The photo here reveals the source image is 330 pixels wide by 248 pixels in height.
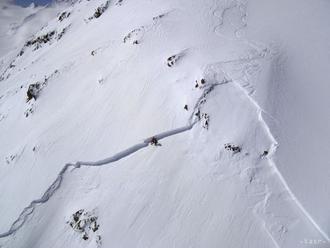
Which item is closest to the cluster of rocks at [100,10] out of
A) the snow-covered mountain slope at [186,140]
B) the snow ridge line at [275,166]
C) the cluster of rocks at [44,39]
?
the cluster of rocks at [44,39]

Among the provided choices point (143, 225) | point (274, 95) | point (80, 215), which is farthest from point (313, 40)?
point (80, 215)

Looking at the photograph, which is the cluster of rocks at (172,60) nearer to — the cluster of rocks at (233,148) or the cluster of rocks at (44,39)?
the cluster of rocks at (233,148)

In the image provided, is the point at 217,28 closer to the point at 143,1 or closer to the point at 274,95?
the point at 274,95

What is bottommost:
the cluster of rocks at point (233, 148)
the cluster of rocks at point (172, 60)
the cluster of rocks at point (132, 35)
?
the cluster of rocks at point (233, 148)

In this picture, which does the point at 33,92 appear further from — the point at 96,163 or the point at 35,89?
the point at 96,163

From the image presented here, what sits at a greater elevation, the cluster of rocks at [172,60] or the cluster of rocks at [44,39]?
the cluster of rocks at [172,60]

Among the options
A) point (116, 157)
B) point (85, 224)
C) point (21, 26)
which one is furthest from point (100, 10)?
point (21, 26)

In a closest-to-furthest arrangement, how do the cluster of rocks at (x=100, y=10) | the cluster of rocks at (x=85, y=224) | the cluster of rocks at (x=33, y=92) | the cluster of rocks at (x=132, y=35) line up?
the cluster of rocks at (x=85, y=224), the cluster of rocks at (x=132, y=35), the cluster of rocks at (x=33, y=92), the cluster of rocks at (x=100, y=10)

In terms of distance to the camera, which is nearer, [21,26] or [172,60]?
[172,60]

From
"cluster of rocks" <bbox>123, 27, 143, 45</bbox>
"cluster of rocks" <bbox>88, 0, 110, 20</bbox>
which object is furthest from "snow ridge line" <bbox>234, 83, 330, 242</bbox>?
"cluster of rocks" <bbox>88, 0, 110, 20</bbox>
